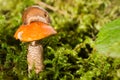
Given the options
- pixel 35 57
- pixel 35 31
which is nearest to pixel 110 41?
pixel 35 31

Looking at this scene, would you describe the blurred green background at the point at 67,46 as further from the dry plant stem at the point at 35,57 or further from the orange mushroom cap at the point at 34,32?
the orange mushroom cap at the point at 34,32

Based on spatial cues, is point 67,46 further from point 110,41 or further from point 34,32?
point 110,41

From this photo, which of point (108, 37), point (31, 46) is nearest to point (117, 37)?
point (108, 37)

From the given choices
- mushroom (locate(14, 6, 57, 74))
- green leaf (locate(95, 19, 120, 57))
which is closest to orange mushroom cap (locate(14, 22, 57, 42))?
mushroom (locate(14, 6, 57, 74))

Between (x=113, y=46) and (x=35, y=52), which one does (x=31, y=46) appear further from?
(x=113, y=46)

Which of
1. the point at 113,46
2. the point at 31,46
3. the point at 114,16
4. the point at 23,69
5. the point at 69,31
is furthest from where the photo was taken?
the point at 114,16

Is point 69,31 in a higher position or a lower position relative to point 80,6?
lower

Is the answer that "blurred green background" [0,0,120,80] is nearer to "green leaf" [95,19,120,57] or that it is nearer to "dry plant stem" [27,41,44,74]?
"dry plant stem" [27,41,44,74]
